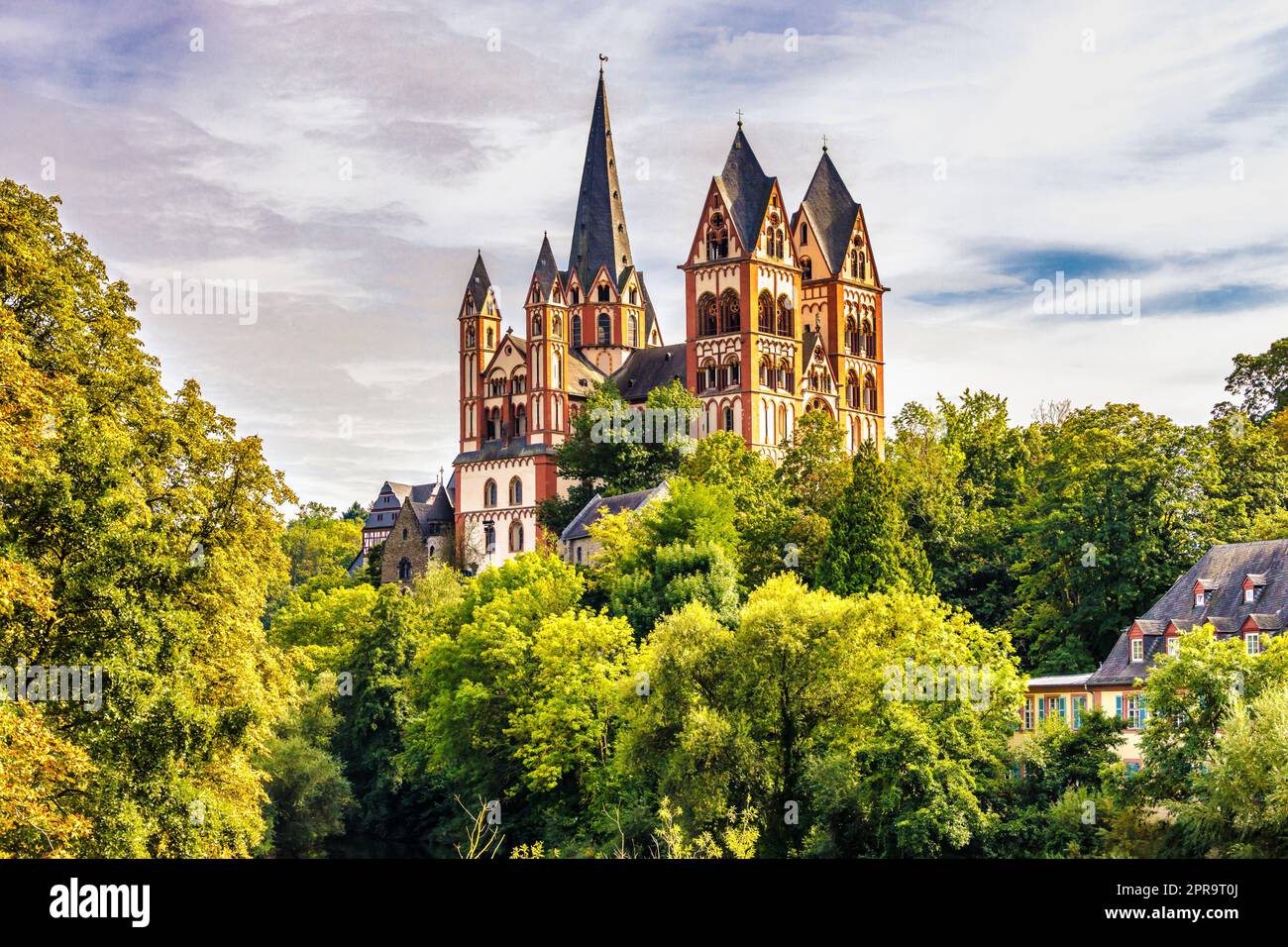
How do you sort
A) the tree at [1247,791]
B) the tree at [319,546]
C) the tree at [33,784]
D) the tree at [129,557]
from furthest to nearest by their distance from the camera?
the tree at [319,546], the tree at [1247,791], the tree at [129,557], the tree at [33,784]

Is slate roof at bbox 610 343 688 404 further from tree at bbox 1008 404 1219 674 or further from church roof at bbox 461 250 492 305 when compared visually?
tree at bbox 1008 404 1219 674

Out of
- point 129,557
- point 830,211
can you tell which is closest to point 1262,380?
point 830,211

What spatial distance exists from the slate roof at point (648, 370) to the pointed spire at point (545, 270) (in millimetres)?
7514

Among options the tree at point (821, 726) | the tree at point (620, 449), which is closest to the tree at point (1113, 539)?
the tree at point (821, 726)

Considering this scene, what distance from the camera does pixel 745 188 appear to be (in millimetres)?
103312

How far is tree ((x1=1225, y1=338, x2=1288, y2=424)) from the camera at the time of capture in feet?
250

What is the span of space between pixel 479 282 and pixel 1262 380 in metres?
51.4

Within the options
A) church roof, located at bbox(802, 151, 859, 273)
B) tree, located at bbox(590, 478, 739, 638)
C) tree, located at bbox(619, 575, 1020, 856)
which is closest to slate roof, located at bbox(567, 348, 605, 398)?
church roof, located at bbox(802, 151, 859, 273)

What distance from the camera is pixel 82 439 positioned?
1029 inches

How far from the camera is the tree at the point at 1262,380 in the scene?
76.2 m

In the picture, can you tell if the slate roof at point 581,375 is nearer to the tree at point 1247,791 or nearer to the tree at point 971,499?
the tree at point 971,499

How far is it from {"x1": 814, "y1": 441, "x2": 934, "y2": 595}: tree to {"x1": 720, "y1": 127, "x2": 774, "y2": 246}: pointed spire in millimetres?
42680
